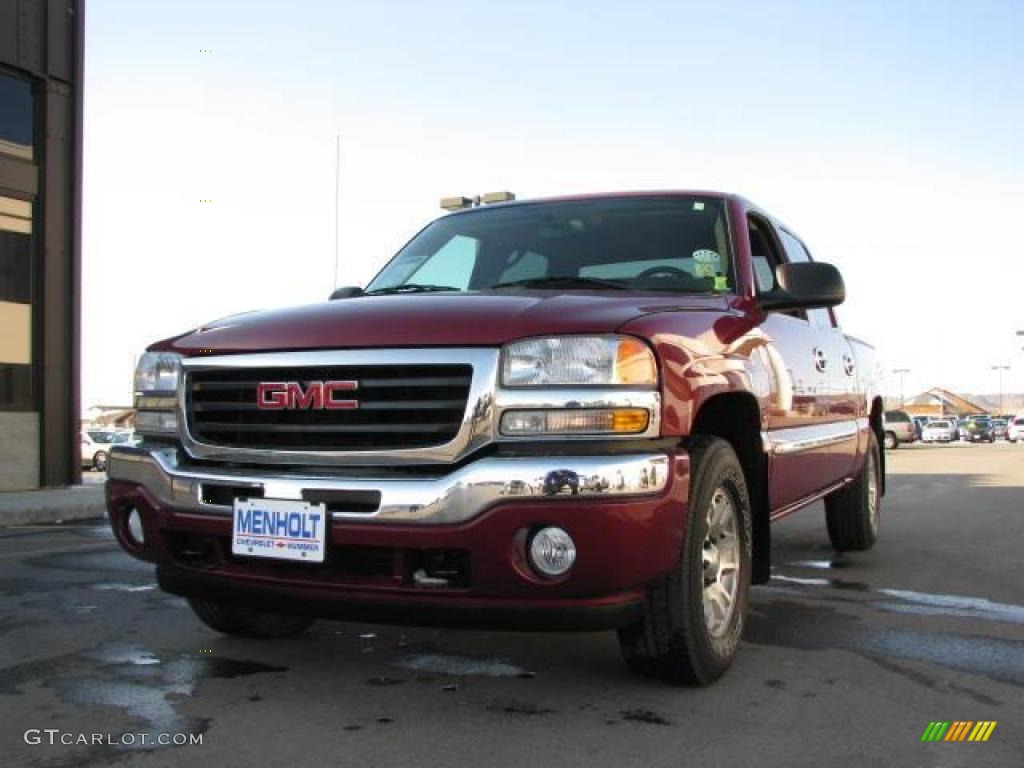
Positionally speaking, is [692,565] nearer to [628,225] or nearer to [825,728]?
[825,728]

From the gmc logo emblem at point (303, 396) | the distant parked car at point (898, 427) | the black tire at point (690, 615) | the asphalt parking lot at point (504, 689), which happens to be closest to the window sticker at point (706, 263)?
the black tire at point (690, 615)

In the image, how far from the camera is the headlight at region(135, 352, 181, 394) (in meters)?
3.58

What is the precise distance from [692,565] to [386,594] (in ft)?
3.18

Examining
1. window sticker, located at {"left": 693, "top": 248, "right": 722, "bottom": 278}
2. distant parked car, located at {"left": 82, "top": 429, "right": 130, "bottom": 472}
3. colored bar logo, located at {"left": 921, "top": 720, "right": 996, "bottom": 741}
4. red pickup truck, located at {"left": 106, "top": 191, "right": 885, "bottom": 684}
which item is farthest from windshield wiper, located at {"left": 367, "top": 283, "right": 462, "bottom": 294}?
distant parked car, located at {"left": 82, "top": 429, "right": 130, "bottom": 472}

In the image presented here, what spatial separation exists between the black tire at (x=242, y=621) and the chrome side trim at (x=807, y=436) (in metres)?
2.05

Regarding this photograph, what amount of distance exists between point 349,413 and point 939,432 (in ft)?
180

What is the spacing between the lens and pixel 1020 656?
12.7ft

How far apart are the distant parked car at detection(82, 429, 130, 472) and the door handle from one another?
34086mm

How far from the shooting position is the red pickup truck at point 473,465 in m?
2.87

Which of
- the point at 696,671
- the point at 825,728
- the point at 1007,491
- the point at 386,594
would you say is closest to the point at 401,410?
the point at 386,594

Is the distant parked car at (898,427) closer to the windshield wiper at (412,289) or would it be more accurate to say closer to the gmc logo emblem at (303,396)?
the windshield wiper at (412,289)

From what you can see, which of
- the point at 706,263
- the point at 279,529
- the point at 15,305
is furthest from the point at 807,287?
the point at 15,305

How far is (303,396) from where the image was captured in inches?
125

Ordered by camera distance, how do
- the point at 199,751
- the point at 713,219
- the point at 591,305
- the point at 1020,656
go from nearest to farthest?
1. the point at 199,751
2. the point at 591,305
3. the point at 1020,656
4. the point at 713,219
